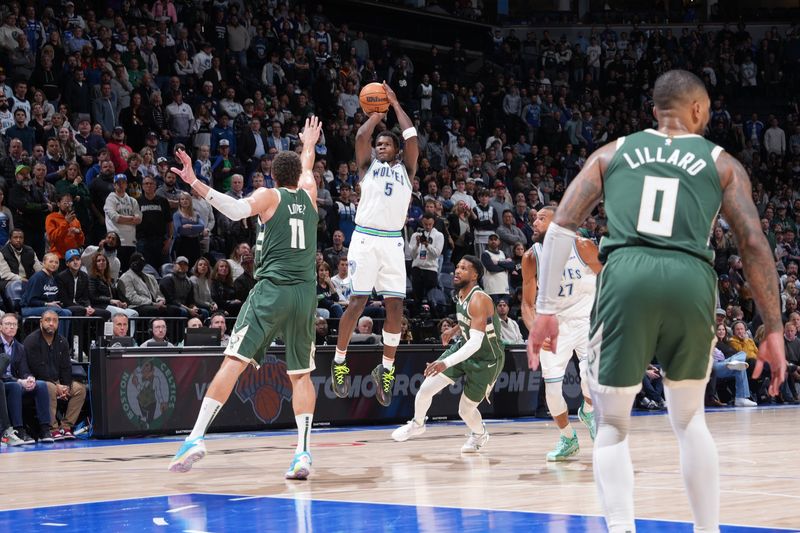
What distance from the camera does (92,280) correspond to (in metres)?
14.6

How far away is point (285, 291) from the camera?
8.57 metres

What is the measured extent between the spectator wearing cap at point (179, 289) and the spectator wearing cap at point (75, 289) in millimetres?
1111

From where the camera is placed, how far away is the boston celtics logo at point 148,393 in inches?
513

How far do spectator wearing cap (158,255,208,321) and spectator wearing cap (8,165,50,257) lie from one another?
6.14ft

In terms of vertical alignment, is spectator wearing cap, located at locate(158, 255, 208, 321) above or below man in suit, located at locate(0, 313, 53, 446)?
above

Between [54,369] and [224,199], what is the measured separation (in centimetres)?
590

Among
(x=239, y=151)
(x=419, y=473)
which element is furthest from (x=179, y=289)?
(x=419, y=473)

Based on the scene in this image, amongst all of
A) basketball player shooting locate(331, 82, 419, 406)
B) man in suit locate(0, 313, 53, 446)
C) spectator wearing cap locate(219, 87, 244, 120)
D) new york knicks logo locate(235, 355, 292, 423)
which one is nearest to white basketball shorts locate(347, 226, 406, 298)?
basketball player shooting locate(331, 82, 419, 406)

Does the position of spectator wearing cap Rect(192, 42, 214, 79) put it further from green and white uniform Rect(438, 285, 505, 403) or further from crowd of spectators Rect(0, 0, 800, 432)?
green and white uniform Rect(438, 285, 505, 403)

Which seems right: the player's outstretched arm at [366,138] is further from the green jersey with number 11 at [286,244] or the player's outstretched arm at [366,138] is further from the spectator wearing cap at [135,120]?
the spectator wearing cap at [135,120]

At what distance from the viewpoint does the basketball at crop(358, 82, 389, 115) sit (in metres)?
10.8

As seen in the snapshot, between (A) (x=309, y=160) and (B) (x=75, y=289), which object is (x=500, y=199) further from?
(A) (x=309, y=160)

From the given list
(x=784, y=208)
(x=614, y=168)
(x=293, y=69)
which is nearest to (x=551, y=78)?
(x=784, y=208)

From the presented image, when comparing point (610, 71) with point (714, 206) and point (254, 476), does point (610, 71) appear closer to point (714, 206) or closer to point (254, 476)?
point (254, 476)
